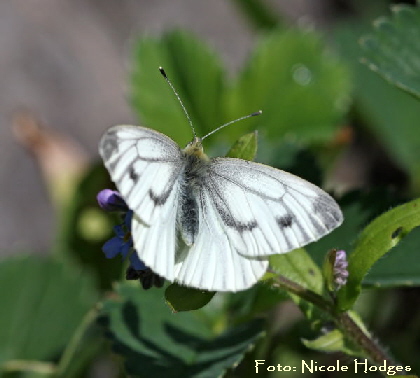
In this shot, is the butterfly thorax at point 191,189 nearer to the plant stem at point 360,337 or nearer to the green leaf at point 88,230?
the plant stem at point 360,337

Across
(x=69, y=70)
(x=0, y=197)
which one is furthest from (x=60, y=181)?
(x=69, y=70)

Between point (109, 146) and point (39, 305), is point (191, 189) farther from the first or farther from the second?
point (39, 305)

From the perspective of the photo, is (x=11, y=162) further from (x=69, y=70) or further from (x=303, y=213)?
(x=303, y=213)

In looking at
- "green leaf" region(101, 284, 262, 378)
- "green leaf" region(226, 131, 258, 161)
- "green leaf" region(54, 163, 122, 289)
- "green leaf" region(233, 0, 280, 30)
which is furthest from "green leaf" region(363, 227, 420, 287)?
"green leaf" region(233, 0, 280, 30)

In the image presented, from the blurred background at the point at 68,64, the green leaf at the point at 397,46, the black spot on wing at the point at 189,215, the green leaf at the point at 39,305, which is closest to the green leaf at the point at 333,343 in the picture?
the black spot on wing at the point at 189,215

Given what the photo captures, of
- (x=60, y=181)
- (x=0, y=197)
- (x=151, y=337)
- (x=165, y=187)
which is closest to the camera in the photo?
(x=165, y=187)

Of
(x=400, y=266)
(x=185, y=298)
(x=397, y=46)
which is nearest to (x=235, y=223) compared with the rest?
(x=185, y=298)

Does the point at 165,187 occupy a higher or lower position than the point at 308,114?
higher
